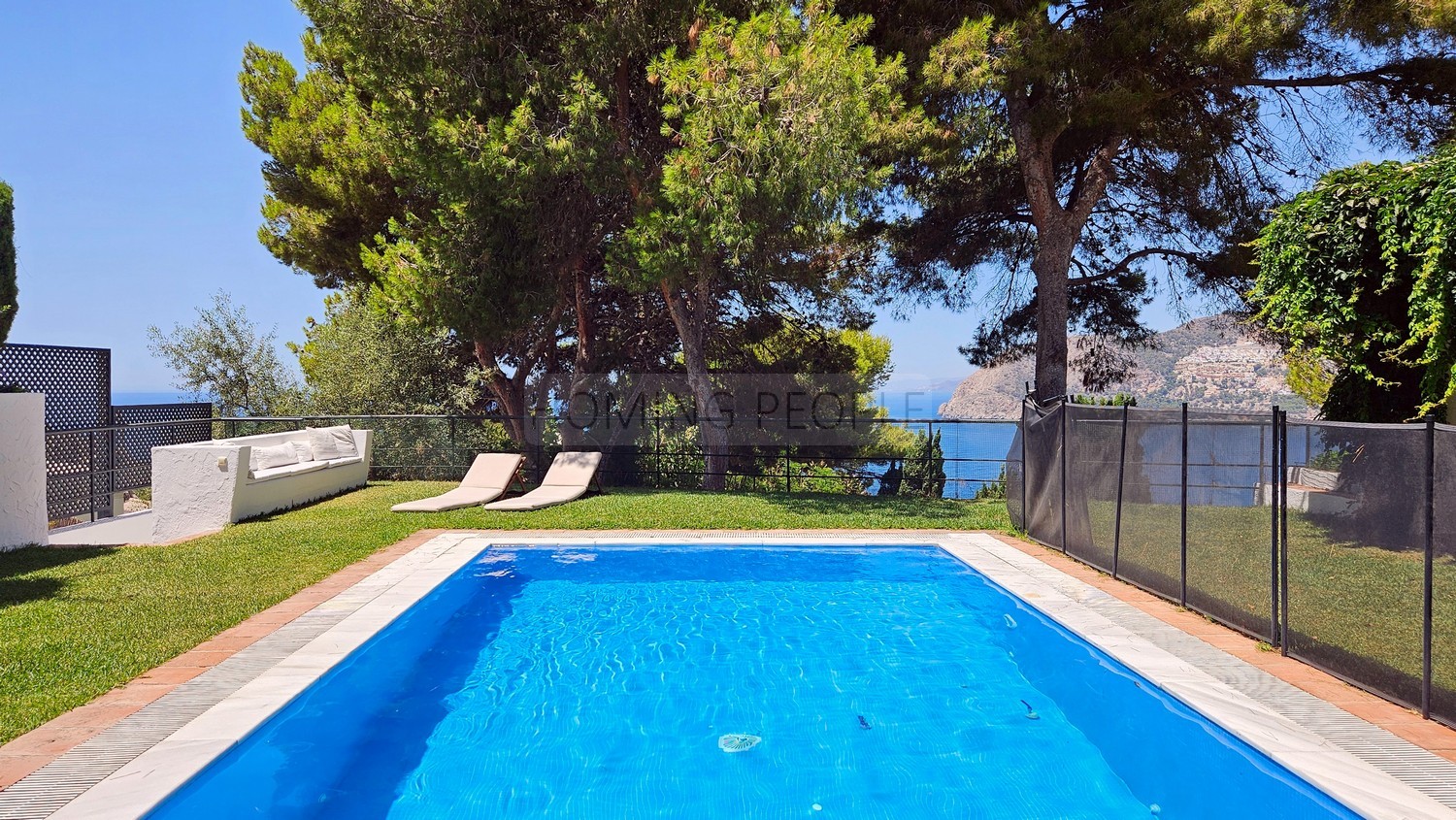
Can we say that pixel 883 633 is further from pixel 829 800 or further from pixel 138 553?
pixel 138 553

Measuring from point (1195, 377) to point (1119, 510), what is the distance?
26.9 meters

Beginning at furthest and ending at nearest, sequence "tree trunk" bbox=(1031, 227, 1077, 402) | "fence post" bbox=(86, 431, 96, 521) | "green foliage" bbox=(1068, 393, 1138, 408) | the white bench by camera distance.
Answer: "green foliage" bbox=(1068, 393, 1138, 408) → "tree trunk" bbox=(1031, 227, 1077, 402) → "fence post" bbox=(86, 431, 96, 521) → the white bench

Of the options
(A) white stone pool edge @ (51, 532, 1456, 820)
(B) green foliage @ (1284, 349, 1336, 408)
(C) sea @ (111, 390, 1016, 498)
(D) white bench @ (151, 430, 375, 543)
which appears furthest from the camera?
(B) green foliage @ (1284, 349, 1336, 408)

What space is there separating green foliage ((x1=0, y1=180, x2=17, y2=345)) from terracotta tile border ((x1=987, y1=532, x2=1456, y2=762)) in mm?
15371

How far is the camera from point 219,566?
281 inches

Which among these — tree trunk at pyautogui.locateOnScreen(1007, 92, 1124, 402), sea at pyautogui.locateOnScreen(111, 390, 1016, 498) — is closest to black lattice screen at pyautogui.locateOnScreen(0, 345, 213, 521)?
sea at pyautogui.locateOnScreen(111, 390, 1016, 498)

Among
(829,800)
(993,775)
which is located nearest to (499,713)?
(829,800)

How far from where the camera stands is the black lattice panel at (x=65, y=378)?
36.9ft

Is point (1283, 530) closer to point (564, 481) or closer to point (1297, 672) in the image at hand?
point (1297, 672)

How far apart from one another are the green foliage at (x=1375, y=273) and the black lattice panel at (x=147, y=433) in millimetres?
15197

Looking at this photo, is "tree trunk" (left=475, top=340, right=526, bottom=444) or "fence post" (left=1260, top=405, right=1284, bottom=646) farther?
"tree trunk" (left=475, top=340, right=526, bottom=444)

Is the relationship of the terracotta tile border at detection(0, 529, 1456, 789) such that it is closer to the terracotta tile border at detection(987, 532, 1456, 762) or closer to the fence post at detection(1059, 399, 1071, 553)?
the terracotta tile border at detection(987, 532, 1456, 762)

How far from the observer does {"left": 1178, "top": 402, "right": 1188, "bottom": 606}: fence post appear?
561cm

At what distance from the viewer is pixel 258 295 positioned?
59.4 feet
